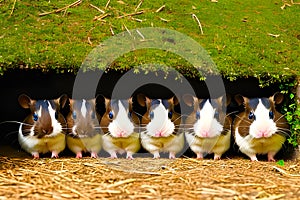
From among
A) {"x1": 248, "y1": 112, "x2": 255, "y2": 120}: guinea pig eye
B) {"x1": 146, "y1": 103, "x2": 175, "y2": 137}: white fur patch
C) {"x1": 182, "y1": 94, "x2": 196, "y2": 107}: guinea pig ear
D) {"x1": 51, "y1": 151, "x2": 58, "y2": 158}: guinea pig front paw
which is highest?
{"x1": 182, "y1": 94, "x2": 196, "y2": 107}: guinea pig ear

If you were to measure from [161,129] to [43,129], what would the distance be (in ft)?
4.34

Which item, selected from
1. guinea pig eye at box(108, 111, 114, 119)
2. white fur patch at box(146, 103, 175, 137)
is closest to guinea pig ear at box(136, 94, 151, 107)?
white fur patch at box(146, 103, 175, 137)

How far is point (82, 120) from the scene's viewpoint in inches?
254

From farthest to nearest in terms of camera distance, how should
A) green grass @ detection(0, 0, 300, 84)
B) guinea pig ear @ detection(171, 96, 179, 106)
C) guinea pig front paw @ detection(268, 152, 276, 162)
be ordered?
guinea pig ear @ detection(171, 96, 179, 106) → guinea pig front paw @ detection(268, 152, 276, 162) → green grass @ detection(0, 0, 300, 84)

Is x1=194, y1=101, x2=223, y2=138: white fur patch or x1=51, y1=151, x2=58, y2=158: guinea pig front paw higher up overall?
x1=194, y1=101, x2=223, y2=138: white fur patch

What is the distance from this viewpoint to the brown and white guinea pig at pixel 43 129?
6.37 metres

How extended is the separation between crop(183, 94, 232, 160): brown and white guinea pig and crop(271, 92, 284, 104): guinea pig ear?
21.4 inches

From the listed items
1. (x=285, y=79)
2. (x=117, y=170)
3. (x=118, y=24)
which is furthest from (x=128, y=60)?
(x=285, y=79)

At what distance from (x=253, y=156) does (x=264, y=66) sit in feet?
3.49

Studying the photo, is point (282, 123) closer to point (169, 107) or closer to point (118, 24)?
point (169, 107)

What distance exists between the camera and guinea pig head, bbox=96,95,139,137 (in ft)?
21.2

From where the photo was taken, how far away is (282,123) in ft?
21.4

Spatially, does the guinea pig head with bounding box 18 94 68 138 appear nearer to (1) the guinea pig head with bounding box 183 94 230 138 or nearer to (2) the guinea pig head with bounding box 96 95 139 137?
(2) the guinea pig head with bounding box 96 95 139 137

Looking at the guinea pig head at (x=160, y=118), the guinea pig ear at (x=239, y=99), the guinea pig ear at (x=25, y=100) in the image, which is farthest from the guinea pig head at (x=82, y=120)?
the guinea pig ear at (x=239, y=99)
